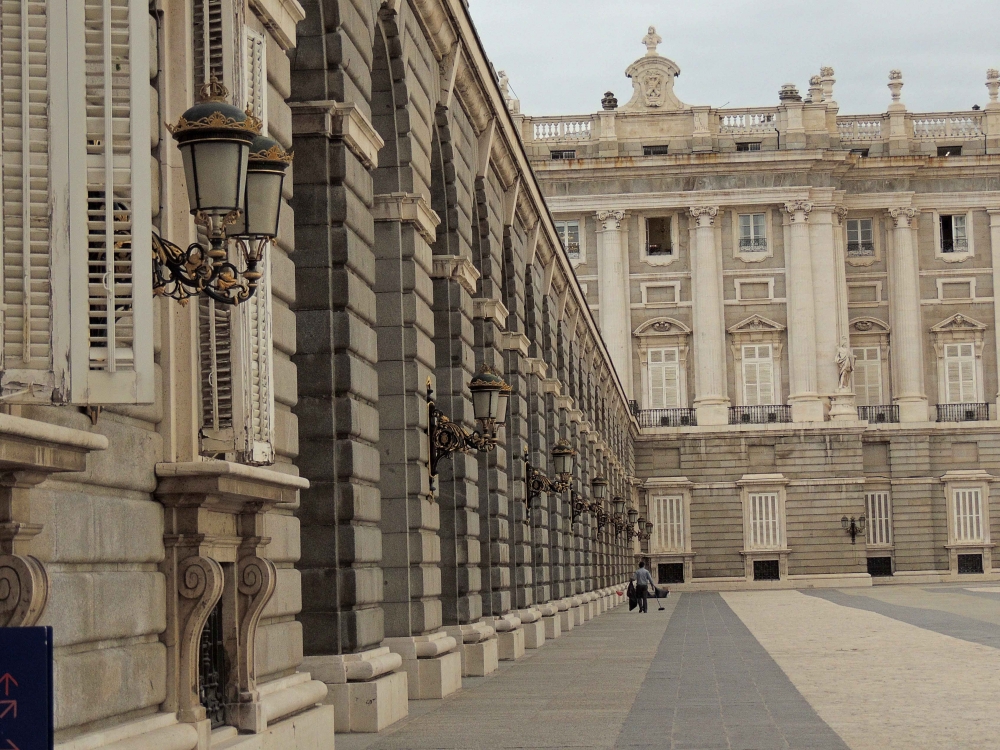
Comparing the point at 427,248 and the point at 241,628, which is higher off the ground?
the point at 427,248

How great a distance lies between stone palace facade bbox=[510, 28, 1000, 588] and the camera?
203ft

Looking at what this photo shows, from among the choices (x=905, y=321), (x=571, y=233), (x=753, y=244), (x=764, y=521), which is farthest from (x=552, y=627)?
(x=905, y=321)

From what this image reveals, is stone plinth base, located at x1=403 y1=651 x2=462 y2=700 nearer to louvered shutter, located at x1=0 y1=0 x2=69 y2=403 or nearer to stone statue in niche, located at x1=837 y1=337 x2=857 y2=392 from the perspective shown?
louvered shutter, located at x1=0 y1=0 x2=69 y2=403

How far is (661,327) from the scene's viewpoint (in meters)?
65.2

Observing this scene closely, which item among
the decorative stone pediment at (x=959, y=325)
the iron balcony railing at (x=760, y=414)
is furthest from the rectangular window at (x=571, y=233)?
the decorative stone pediment at (x=959, y=325)

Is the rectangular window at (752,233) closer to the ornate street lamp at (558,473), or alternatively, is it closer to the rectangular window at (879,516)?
the rectangular window at (879,516)

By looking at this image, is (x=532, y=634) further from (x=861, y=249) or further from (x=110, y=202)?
(x=861, y=249)

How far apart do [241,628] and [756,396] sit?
5672cm

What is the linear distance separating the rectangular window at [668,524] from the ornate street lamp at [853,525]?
6.37 metres

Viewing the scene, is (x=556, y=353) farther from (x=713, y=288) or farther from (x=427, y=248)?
(x=713, y=288)

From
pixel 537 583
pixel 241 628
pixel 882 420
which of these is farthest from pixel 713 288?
pixel 241 628

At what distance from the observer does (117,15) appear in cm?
638

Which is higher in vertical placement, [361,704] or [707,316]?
[707,316]

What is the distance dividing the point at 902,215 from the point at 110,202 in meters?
63.6
